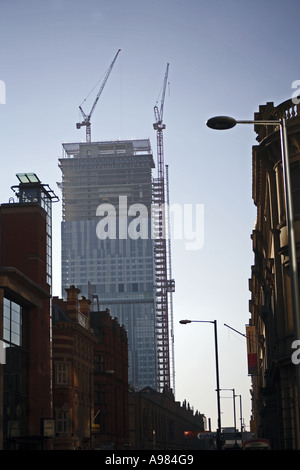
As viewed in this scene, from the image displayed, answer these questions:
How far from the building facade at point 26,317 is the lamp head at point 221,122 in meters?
44.6

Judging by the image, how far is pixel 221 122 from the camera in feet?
71.9

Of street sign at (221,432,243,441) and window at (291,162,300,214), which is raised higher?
window at (291,162,300,214)

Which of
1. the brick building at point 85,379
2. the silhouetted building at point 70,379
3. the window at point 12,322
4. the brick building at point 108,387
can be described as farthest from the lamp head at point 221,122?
the brick building at point 108,387

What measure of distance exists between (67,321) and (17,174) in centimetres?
1886

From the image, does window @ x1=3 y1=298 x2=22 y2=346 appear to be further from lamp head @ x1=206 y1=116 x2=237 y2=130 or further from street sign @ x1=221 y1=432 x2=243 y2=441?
lamp head @ x1=206 y1=116 x2=237 y2=130

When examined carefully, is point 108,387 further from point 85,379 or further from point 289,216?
point 289,216

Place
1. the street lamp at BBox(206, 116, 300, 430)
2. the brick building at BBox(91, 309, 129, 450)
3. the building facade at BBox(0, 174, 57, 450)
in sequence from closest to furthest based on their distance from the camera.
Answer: the street lamp at BBox(206, 116, 300, 430)
the building facade at BBox(0, 174, 57, 450)
the brick building at BBox(91, 309, 129, 450)

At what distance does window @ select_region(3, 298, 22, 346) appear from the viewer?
66.1m

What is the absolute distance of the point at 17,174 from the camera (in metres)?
88.6

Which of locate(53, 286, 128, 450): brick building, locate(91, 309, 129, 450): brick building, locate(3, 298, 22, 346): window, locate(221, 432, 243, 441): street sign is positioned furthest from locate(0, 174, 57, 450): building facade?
locate(91, 309, 129, 450): brick building

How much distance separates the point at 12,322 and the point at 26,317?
5.20 meters

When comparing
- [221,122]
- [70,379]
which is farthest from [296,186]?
[70,379]

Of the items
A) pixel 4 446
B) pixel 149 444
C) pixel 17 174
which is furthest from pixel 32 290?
pixel 149 444

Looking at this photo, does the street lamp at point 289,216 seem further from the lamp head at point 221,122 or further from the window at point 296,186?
the window at point 296,186
